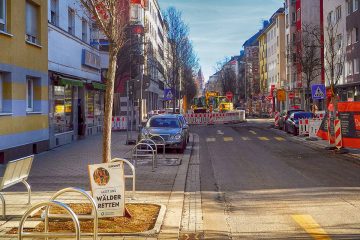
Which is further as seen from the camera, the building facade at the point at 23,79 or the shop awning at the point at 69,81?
the shop awning at the point at 69,81

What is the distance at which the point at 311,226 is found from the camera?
759 cm

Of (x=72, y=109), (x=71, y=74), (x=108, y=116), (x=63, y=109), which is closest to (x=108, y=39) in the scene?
(x=108, y=116)

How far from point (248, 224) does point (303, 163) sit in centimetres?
906

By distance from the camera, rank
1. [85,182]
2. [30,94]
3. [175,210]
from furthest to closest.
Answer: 1. [30,94]
2. [85,182]
3. [175,210]

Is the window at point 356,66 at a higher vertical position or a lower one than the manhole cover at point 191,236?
higher

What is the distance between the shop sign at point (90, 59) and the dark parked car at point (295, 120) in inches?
490

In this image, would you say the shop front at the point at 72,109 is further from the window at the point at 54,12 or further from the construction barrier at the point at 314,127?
the construction barrier at the point at 314,127

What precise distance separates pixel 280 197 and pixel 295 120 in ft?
73.3

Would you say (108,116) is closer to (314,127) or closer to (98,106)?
(314,127)

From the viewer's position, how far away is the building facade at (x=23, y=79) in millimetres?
15969

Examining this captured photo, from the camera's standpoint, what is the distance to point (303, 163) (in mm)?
16422

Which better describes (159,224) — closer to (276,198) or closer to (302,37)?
(276,198)

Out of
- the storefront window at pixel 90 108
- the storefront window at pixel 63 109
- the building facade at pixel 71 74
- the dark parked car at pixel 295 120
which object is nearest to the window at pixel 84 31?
the building facade at pixel 71 74

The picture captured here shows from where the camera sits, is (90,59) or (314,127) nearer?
(314,127)
